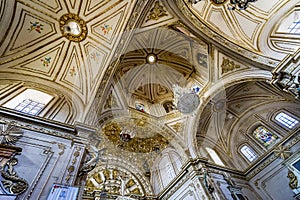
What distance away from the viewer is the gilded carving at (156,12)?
8.34 m

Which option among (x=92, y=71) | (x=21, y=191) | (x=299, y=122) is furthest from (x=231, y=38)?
(x=21, y=191)

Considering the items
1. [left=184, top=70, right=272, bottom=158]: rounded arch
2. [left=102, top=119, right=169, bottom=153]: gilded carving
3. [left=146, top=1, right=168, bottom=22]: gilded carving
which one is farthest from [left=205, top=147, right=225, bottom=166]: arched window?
[left=146, top=1, right=168, bottom=22]: gilded carving

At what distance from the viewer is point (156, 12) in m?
8.53

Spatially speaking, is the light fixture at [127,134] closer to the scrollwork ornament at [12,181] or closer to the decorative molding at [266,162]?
the decorative molding at [266,162]

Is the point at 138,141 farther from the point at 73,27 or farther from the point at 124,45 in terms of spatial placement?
the point at 73,27

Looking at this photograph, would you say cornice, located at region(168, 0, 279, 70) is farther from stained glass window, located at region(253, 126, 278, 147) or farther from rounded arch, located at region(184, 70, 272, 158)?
stained glass window, located at region(253, 126, 278, 147)

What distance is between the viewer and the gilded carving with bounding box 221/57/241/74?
9.09 meters

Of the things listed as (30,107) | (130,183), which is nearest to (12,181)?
(30,107)

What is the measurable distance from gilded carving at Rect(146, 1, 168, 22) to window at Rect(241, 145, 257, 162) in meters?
9.32

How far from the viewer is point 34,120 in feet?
20.0

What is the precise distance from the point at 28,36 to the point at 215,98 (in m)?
10.2

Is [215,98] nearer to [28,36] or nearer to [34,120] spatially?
[34,120]

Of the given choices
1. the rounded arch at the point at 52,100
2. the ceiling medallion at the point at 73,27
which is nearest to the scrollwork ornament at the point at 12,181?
the rounded arch at the point at 52,100

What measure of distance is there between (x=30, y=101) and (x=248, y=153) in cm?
1221
